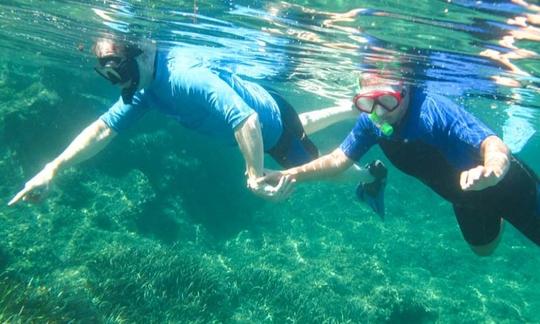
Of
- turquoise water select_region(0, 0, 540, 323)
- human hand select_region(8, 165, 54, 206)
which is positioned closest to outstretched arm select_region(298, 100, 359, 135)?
turquoise water select_region(0, 0, 540, 323)

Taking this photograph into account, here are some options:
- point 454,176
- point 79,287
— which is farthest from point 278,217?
point 454,176

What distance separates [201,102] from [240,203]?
12.6 meters

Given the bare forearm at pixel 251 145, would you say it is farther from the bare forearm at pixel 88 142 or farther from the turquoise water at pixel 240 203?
the turquoise water at pixel 240 203

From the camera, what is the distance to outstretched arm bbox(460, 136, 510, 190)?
3908 mm

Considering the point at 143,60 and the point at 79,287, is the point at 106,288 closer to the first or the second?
the point at 79,287

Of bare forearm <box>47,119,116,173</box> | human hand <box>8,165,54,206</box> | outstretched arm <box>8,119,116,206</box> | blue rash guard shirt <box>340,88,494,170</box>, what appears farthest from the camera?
bare forearm <box>47,119,116,173</box>

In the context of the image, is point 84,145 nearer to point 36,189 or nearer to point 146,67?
point 36,189

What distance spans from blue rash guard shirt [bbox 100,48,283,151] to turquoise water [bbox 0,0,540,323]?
8.02ft

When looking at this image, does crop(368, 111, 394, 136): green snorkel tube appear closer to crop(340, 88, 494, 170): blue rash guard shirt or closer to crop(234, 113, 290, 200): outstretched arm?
crop(340, 88, 494, 170): blue rash guard shirt

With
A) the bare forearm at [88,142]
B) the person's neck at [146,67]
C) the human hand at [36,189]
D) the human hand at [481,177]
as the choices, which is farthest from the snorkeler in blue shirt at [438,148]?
the human hand at [36,189]

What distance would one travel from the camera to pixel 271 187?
5.12 m

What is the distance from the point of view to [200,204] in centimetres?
1727

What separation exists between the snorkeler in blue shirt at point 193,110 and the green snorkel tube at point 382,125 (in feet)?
5.00

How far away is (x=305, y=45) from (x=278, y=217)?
905 cm
